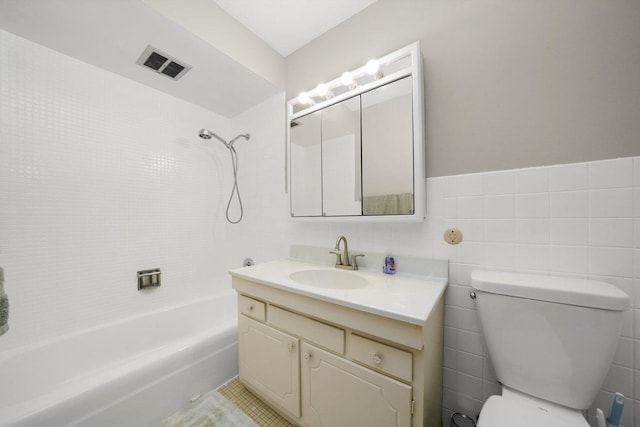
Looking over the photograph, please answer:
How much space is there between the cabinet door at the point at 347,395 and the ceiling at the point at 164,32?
1.81m

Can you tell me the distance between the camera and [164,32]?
48.2 inches

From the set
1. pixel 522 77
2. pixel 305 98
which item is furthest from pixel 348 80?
pixel 522 77

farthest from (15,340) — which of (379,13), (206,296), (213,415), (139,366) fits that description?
(379,13)

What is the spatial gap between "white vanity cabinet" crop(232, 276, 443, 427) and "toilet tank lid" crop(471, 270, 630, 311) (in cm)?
22

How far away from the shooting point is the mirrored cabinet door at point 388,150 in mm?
1155

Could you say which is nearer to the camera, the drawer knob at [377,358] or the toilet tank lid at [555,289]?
the toilet tank lid at [555,289]

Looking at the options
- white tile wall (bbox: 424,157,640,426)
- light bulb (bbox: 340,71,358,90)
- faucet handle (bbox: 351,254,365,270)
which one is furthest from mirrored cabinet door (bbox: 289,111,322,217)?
white tile wall (bbox: 424,157,640,426)

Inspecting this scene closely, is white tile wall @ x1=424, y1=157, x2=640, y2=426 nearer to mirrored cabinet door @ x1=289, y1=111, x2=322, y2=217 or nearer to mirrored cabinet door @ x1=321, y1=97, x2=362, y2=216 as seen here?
mirrored cabinet door @ x1=321, y1=97, x2=362, y2=216

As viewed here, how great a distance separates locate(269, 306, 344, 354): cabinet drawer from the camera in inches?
35.9

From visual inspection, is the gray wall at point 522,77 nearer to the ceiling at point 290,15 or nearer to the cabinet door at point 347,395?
the ceiling at point 290,15

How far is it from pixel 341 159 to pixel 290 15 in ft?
3.29

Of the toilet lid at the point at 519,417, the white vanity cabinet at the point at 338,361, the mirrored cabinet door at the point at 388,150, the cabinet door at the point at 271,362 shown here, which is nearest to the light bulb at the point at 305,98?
the mirrored cabinet door at the point at 388,150

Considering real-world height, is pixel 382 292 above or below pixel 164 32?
below

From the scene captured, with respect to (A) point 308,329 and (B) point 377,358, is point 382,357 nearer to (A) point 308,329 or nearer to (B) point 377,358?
(B) point 377,358
